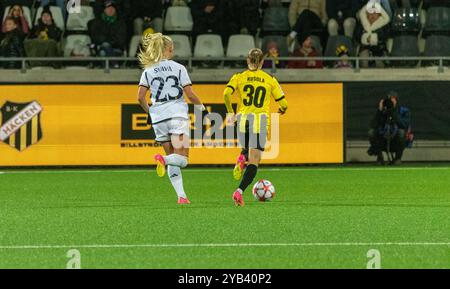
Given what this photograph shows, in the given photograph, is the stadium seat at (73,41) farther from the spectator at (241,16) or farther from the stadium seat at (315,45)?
the stadium seat at (315,45)

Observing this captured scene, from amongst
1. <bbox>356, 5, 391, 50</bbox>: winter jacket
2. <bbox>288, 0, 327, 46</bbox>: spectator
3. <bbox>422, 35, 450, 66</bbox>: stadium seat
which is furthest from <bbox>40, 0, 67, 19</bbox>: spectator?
<bbox>422, 35, 450, 66</bbox>: stadium seat

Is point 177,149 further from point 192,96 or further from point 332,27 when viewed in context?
point 332,27

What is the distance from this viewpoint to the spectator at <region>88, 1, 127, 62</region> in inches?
982

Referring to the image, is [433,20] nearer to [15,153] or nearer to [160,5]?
[160,5]

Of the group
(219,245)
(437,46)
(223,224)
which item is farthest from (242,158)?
(437,46)

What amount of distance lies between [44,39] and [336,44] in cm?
649

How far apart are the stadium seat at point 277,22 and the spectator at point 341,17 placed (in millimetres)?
1002

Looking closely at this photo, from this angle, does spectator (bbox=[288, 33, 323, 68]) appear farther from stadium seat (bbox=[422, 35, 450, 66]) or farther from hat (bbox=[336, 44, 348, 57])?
stadium seat (bbox=[422, 35, 450, 66])

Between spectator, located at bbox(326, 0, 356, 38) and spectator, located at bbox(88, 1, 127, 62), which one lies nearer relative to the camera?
spectator, located at bbox(88, 1, 127, 62)

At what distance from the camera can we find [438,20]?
26391mm

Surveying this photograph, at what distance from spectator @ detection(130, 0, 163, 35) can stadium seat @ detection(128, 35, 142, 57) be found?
0.99 feet
